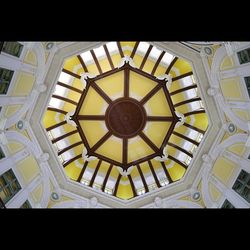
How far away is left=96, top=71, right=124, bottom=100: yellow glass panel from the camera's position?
70.7ft

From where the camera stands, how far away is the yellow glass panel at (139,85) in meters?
21.6

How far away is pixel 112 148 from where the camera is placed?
75.6 ft

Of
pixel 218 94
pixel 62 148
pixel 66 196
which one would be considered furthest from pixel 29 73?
pixel 218 94

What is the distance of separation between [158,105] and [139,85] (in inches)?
73.9

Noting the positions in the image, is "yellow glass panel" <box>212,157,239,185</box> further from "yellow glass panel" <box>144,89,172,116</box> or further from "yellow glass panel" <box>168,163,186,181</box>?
"yellow glass panel" <box>144,89,172,116</box>

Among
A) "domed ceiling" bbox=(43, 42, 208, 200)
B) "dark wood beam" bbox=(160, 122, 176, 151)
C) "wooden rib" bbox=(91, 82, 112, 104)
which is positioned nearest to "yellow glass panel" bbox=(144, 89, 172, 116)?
"domed ceiling" bbox=(43, 42, 208, 200)

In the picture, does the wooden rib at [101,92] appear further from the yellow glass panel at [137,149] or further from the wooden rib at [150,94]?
the yellow glass panel at [137,149]

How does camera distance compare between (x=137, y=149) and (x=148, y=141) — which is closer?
(x=148, y=141)

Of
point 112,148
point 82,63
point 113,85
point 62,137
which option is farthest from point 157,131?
point 82,63

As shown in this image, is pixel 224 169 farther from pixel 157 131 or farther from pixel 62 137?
pixel 62 137

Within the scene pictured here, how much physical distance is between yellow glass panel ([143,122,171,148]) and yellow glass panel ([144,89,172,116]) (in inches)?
27.2

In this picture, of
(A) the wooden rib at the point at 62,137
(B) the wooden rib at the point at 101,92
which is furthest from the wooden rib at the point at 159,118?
(A) the wooden rib at the point at 62,137
